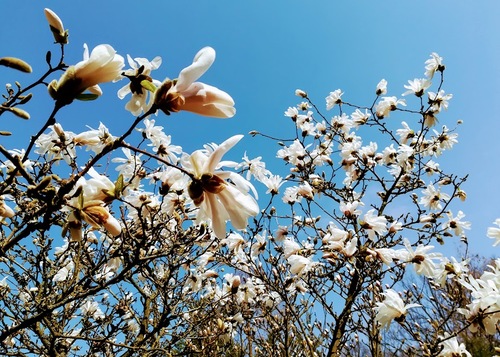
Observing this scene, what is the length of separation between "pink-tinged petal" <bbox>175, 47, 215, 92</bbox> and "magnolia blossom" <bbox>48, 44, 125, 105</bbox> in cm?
15

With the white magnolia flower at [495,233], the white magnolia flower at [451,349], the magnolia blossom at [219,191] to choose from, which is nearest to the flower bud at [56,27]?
the magnolia blossom at [219,191]

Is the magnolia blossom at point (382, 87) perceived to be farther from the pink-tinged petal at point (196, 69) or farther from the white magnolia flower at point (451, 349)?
the pink-tinged petal at point (196, 69)

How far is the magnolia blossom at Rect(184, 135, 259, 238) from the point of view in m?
0.85

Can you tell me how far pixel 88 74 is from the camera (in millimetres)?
772

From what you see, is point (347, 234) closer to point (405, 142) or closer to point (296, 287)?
point (296, 287)

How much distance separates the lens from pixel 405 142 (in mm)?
4617

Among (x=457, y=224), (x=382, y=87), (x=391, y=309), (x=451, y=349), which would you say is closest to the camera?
(x=451, y=349)

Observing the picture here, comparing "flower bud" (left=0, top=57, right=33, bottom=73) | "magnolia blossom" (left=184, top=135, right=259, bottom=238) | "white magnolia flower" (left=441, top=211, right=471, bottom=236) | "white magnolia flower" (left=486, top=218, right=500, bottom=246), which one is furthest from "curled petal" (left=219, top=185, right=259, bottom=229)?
"white magnolia flower" (left=441, top=211, right=471, bottom=236)

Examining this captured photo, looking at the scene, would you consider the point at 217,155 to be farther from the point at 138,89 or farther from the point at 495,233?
the point at 495,233

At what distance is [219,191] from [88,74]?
1.26 feet

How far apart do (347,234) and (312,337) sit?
5.96 ft

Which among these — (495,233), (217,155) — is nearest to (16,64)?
(217,155)

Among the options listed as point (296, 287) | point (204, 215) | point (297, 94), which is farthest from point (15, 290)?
point (297, 94)

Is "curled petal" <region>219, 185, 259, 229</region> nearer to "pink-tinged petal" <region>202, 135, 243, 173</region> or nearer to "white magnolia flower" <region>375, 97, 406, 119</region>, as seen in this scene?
"pink-tinged petal" <region>202, 135, 243, 173</region>
